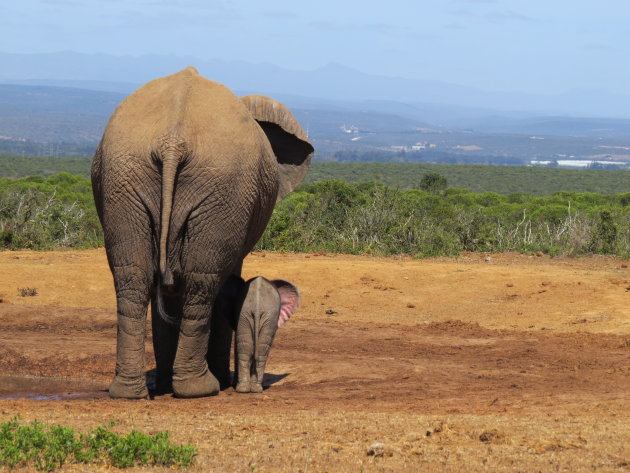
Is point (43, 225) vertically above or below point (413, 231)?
below

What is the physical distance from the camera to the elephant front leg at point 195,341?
7.86 meters

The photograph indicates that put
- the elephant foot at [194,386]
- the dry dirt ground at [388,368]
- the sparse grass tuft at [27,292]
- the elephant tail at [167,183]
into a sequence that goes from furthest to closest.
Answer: the sparse grass tuft at [27,292], the elephant foot at [194,386], the elephant tail at [167,183], the dry dirt ground at [388,368]

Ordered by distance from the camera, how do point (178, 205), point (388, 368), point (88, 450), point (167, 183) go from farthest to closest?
point (388, 368)
point (178, 205)
point (167, 183)
point (88, 450)

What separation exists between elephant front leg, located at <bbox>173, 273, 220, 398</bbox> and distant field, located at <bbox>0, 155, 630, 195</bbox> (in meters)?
57.1

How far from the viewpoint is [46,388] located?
31.3ft

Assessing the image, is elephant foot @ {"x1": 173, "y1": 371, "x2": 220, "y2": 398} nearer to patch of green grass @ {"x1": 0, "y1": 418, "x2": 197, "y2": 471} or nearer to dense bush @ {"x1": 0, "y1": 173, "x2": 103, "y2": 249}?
patch of green grass @ {"x1": 0, "y1": 418, "x2": 197, "y2": 471}

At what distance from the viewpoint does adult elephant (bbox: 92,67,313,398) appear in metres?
7.45

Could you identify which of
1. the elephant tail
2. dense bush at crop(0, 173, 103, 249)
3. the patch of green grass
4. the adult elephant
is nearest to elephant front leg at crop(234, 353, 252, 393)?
the adult elephant

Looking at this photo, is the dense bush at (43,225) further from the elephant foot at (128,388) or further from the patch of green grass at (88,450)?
the patch of green grass at (88,450)

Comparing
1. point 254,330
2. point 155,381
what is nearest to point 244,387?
point 254,330

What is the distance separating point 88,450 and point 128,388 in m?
2.50

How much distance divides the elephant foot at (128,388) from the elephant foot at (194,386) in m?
0.30

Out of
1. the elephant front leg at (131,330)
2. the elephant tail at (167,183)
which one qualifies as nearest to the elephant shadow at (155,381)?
the elephant front leg at (131,330)

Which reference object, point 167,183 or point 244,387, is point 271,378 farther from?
point 167,183
